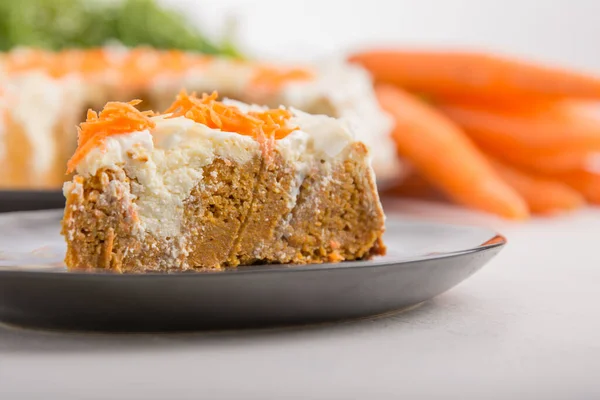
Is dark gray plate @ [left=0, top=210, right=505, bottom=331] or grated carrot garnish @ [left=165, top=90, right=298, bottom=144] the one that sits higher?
grated carrot garnish @ [left=165, top=90, right=298, bottom=144]

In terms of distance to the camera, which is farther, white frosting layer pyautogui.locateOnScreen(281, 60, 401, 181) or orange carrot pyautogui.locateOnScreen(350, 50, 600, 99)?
orange carrot pyautogui.locateOnScreen(350, 50, 600, 99)

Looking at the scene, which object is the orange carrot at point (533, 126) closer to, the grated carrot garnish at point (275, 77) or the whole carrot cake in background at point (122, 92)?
the whole carrot cake in background at point (122, 92)

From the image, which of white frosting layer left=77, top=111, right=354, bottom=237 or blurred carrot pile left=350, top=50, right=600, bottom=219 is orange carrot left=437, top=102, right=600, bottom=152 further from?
white frosting layer left=77, top=111, right=354, bottom=237

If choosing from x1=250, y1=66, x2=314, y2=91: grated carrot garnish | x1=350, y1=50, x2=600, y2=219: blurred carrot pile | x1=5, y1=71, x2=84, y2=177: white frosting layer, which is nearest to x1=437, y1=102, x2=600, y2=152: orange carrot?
x1=350, y1=50, x2=600, y2=219: blurred carrot pile

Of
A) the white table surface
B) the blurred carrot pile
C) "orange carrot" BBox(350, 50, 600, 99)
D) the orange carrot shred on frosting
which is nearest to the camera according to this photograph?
the white table surface

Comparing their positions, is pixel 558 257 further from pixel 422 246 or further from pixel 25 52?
pixel 25 52

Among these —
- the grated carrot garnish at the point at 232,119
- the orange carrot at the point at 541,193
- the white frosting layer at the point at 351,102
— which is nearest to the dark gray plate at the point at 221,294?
the grated carrot garnish at the point at 232,119

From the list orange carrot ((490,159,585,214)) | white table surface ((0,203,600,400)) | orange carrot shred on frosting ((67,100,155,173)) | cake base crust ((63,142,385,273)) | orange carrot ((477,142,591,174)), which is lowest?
orange carrot ((490,159,585,214))
